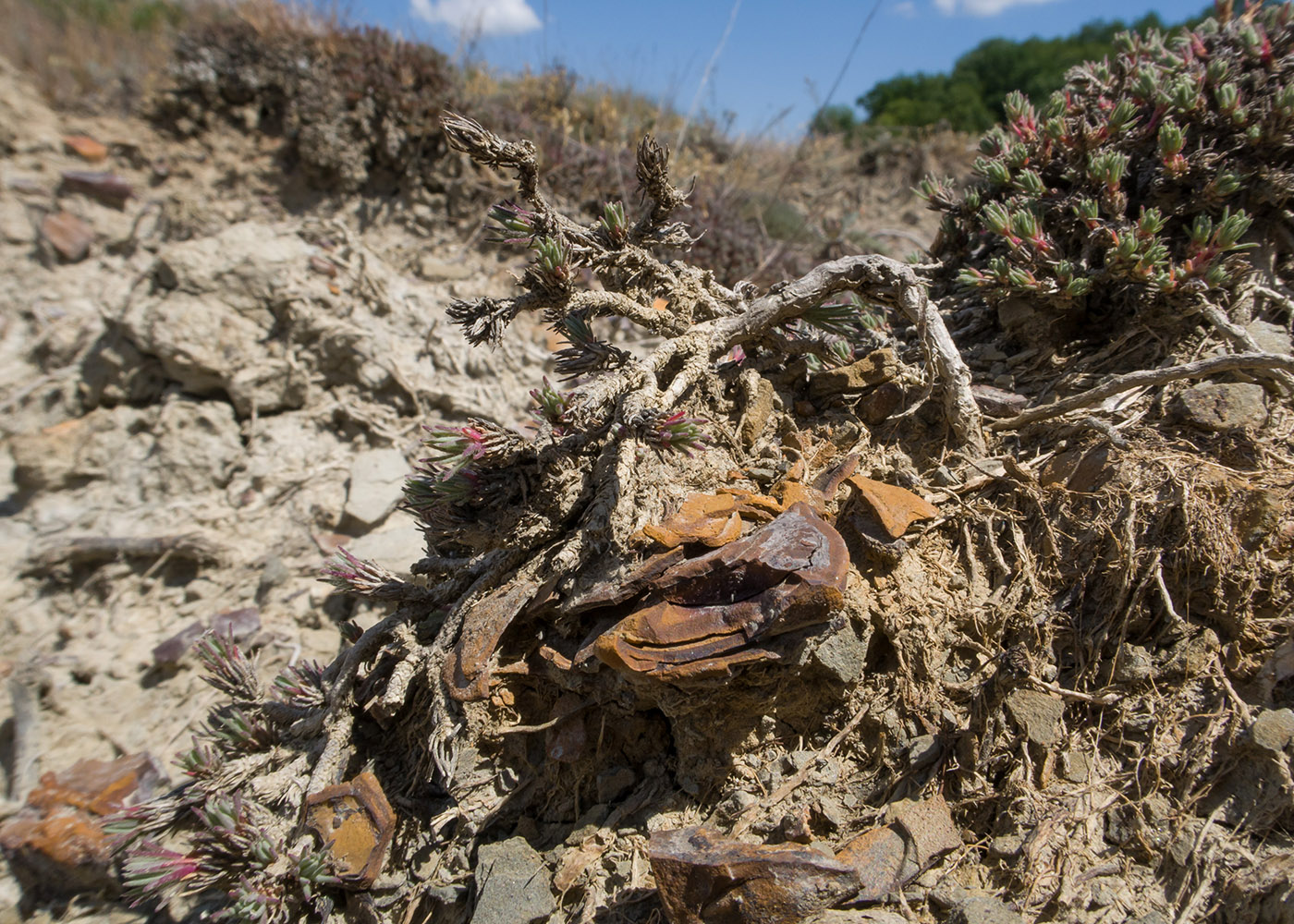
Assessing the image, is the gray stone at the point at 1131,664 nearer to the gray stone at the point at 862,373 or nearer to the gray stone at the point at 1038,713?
the gray stone at the point at 1038,713

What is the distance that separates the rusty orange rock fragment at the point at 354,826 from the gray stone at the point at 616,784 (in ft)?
2.13

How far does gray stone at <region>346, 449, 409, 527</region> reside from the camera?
3.98 metres

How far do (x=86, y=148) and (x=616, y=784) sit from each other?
24.7 ft

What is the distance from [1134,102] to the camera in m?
2.79

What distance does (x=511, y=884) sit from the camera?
1.93 meters

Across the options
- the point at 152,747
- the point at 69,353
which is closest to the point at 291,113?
the point at 69,353

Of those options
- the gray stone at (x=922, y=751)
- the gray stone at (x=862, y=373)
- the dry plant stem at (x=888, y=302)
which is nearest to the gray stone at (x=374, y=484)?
the dry plant stem at (x=888, y=302)

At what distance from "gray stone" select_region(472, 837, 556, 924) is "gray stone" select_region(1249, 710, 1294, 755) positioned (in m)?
1.91

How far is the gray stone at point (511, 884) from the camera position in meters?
1.87

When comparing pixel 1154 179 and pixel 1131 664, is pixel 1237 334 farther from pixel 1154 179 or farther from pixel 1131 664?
pixel 1131 664

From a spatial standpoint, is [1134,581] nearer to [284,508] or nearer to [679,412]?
[679,412]

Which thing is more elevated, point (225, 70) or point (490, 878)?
point (225, 70)

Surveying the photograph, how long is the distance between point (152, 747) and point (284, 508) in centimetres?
136

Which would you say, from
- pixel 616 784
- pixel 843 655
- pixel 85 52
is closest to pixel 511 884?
pixel 616 784
